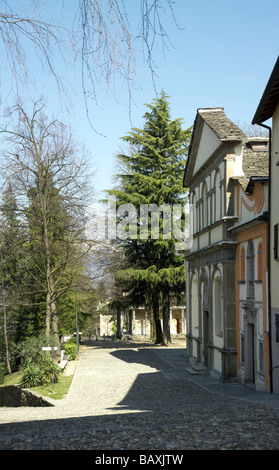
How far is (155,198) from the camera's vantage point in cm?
3894

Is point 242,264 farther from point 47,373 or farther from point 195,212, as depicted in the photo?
point 47,373

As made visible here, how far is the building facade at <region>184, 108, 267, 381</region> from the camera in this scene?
2022cm

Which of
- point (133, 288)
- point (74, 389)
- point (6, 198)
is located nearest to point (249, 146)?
point (74, 389)

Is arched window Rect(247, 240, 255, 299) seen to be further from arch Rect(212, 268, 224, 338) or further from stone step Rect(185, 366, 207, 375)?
stone step Rect(185, 366, 207, 375)

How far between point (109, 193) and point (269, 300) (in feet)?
84.8

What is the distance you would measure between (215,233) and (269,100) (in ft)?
27.6

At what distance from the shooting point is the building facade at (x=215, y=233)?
20.2 meters

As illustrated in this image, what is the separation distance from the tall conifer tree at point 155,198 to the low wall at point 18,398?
14.2 m

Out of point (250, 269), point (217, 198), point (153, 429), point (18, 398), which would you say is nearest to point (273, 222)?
point (250, 269)

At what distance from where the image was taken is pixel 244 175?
20344 mm

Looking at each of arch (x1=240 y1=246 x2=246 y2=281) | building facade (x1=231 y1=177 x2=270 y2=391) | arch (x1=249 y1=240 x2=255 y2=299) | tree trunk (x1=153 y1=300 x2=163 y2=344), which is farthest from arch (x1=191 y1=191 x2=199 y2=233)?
tree trunk (x1=153 y1=300 x2=163 y2=344)
